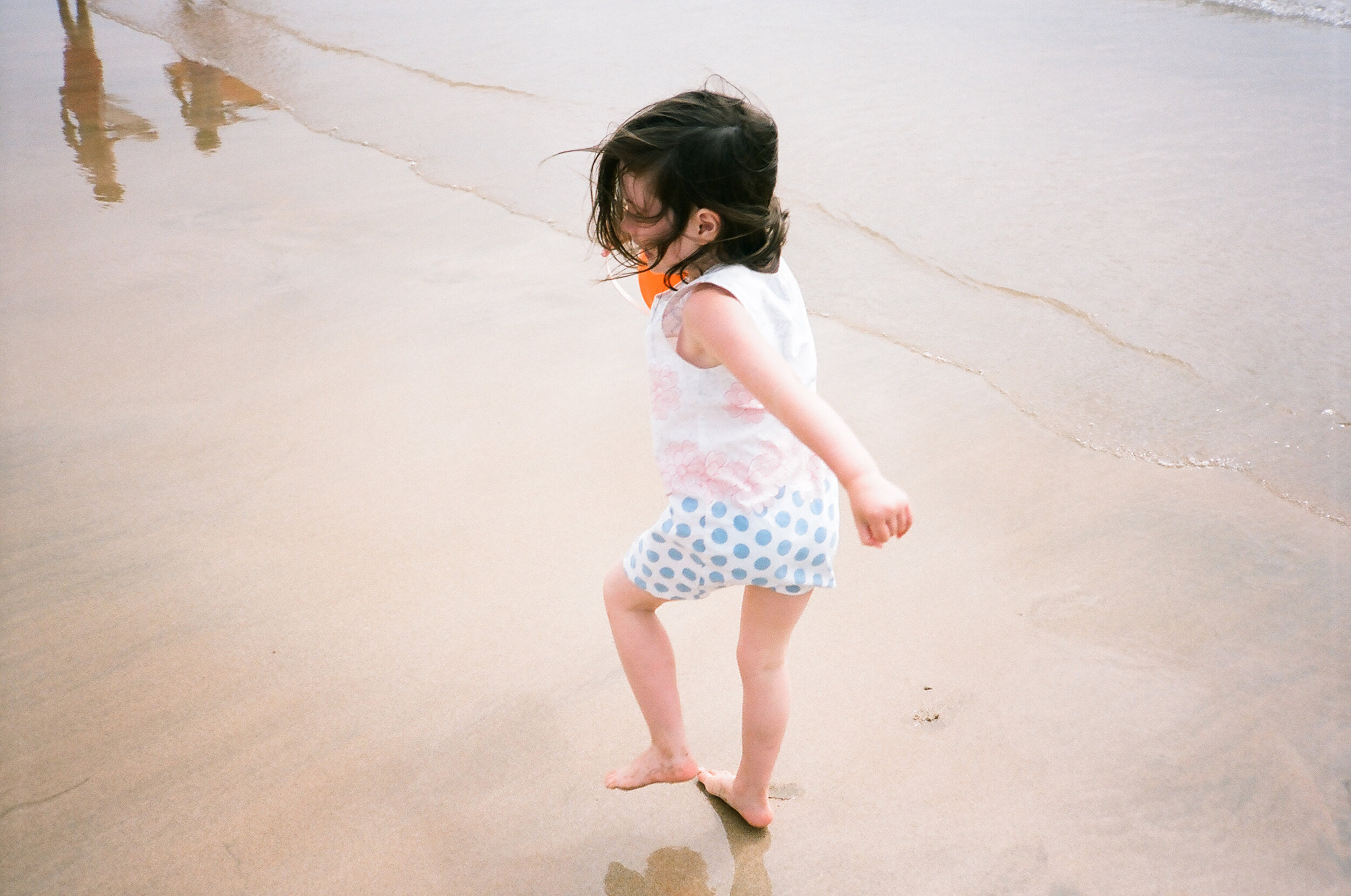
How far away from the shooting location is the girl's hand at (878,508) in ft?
3.82

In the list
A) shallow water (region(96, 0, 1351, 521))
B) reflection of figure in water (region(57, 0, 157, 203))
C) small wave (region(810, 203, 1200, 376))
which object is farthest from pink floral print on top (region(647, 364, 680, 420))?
reflection of figure in water (region(57, 0, 157, 203))

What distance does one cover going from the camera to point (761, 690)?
160cm

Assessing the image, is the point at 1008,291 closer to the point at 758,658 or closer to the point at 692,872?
the point at 758,658

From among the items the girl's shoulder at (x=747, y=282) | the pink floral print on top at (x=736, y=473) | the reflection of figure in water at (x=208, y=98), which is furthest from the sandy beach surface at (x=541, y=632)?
the reflection of figure in water at (x=208, y=98)

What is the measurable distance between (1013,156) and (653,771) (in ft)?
14.6

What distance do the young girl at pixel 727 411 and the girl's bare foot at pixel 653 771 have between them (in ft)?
0.20

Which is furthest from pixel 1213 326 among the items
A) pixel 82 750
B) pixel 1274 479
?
pixel 82 750

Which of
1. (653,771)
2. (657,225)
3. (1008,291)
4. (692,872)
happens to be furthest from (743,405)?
(1008,291)

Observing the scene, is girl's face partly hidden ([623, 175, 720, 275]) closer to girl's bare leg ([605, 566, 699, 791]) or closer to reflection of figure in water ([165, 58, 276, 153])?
girl's bare leg ([605, 566, 699, 791])

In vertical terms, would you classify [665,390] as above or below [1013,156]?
above

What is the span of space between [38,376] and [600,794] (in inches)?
91.2

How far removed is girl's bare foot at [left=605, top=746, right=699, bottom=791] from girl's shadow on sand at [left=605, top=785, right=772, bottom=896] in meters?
0.13

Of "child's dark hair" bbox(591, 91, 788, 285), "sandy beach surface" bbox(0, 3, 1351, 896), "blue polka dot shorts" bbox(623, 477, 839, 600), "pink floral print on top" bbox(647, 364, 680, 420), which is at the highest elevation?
"child's dark hair" bbox(591, 91, 788, 285)

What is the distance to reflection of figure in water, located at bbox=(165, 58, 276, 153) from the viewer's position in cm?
542
